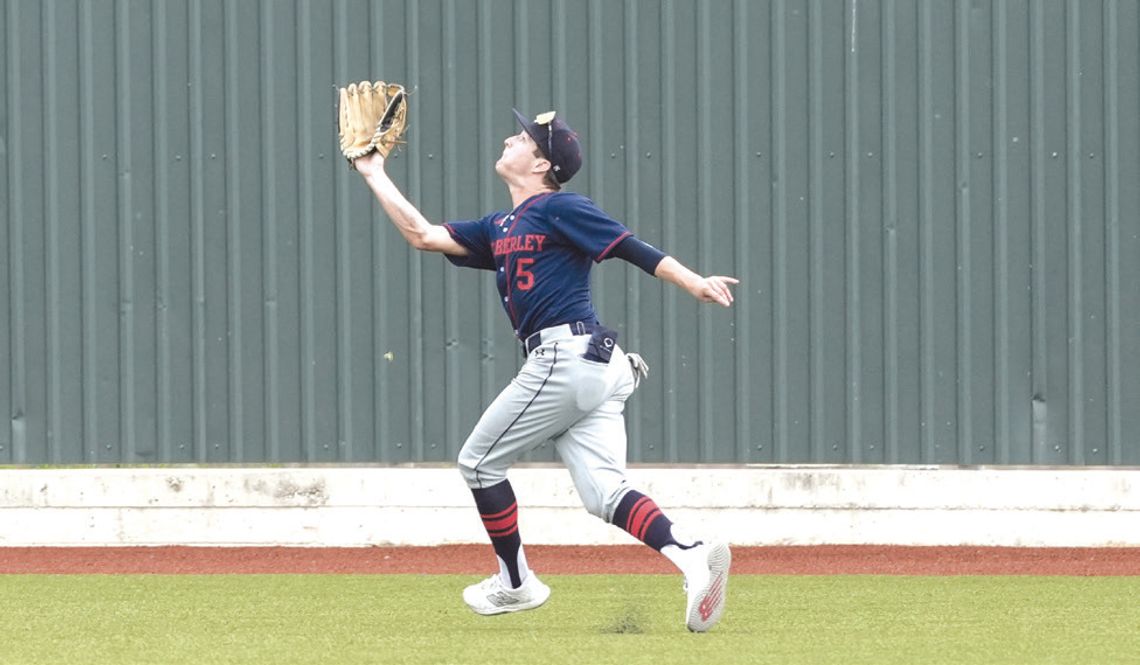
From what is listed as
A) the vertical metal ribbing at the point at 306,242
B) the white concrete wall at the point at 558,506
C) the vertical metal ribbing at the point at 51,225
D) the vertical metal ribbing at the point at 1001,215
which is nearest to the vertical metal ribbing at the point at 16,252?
the vertical metal ribbing at the point at 51,225

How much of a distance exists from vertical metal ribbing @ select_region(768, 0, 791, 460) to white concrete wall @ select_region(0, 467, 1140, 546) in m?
0.31

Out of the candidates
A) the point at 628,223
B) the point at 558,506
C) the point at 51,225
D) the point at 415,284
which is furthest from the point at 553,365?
the point at 51,225

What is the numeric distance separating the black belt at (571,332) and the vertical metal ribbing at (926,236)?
4.74 metres

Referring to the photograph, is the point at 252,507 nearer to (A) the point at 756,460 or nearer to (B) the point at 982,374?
(A) the point at 756,460

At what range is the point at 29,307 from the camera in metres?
11.2

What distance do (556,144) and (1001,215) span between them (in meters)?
4.93

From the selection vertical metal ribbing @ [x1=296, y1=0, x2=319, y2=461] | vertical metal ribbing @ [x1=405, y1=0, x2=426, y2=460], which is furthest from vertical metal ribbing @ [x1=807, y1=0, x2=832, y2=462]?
vertical metal ribbing @ [x1=296, y1=0, x2=319, y2=461]

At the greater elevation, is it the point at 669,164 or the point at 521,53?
the point at 521,53

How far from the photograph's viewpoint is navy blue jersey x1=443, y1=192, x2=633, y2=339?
640 centimetres

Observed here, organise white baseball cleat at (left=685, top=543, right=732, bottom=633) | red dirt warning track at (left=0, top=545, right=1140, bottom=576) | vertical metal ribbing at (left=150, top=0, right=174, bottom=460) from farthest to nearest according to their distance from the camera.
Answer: vertical metal ribbing at (left=150, top=0, right=174, bottom=460) → red dirt warning track at (left=0, top=545, right=1140, bottom=576) → white baseball cleat at (left=685, top=543, right=732, bottom=633)

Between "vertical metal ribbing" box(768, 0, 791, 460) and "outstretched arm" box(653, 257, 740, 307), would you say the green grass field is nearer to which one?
"outstretched arm" box(653, 257, 740, 307)

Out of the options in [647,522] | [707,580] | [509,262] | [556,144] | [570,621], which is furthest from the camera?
[570,621]

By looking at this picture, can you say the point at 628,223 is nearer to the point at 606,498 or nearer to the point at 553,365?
the point at 553,365

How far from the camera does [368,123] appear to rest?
6.70 meters
